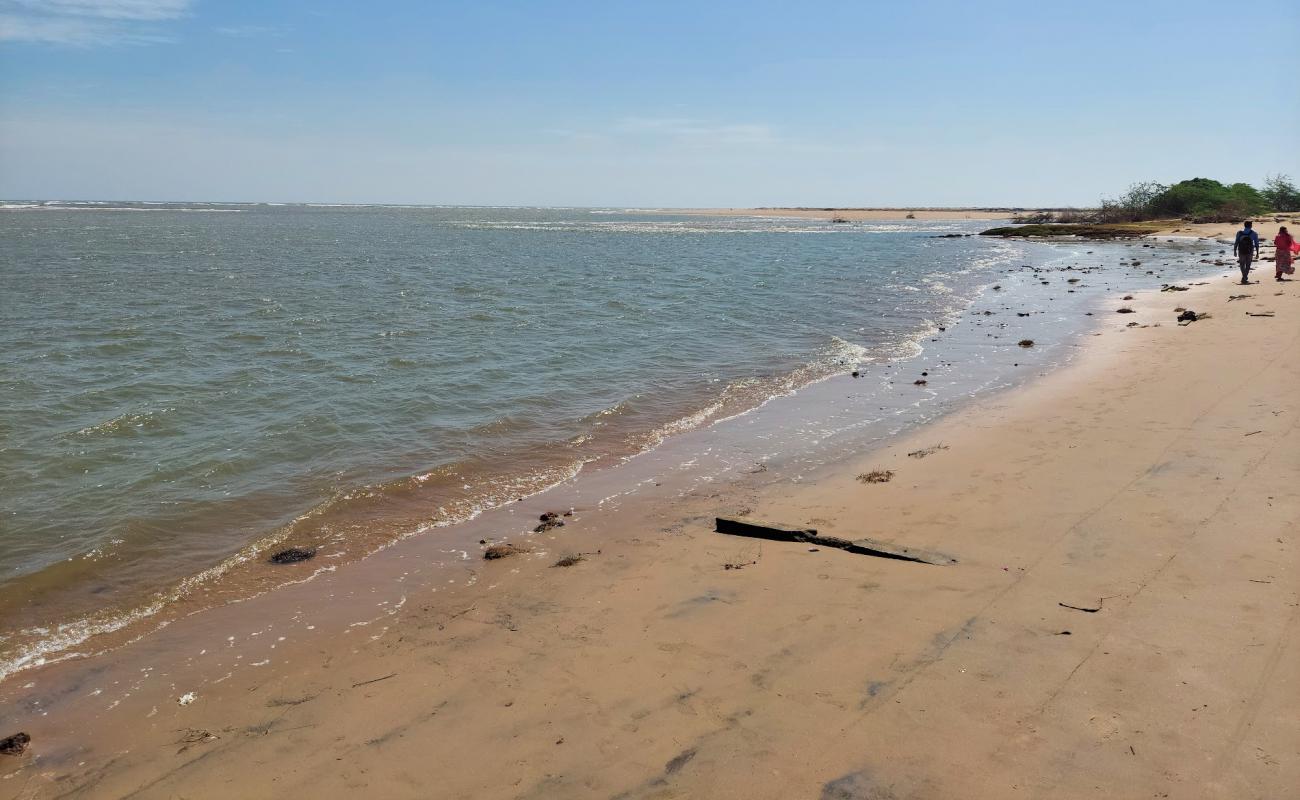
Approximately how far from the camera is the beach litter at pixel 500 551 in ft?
25.4

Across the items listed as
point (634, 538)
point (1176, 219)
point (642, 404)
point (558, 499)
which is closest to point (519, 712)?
point (634, 538)

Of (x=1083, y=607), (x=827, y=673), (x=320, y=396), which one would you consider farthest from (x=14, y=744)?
(x=320, y=396)

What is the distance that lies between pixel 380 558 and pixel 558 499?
7.60 ft

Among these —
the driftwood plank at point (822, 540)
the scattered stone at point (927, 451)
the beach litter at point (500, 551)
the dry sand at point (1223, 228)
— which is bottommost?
the beach litter at point (500, 551)

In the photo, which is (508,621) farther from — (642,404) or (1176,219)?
(1176,219)

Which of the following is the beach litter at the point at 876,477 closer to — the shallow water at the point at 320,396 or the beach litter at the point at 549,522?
the shallow water at the point at 320,396

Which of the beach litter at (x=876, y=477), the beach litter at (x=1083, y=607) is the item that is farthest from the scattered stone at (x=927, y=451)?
the beach litter at (x=1083, y=607)

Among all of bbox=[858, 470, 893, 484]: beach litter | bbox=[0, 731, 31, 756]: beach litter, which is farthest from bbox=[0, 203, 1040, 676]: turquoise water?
bbox=[858, 470, 893, 484]: beach litter

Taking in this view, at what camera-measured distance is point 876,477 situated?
9.30 meters

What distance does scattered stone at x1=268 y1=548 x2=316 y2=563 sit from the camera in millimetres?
7882

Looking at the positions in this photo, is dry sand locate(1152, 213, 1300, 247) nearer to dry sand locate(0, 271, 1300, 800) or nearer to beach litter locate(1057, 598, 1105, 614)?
dry sand locate(0, 271, 1300, 800)

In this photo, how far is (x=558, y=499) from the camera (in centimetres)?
953

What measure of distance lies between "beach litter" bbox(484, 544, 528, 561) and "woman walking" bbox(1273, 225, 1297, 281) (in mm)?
26881

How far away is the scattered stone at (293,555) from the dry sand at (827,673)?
1.83m
